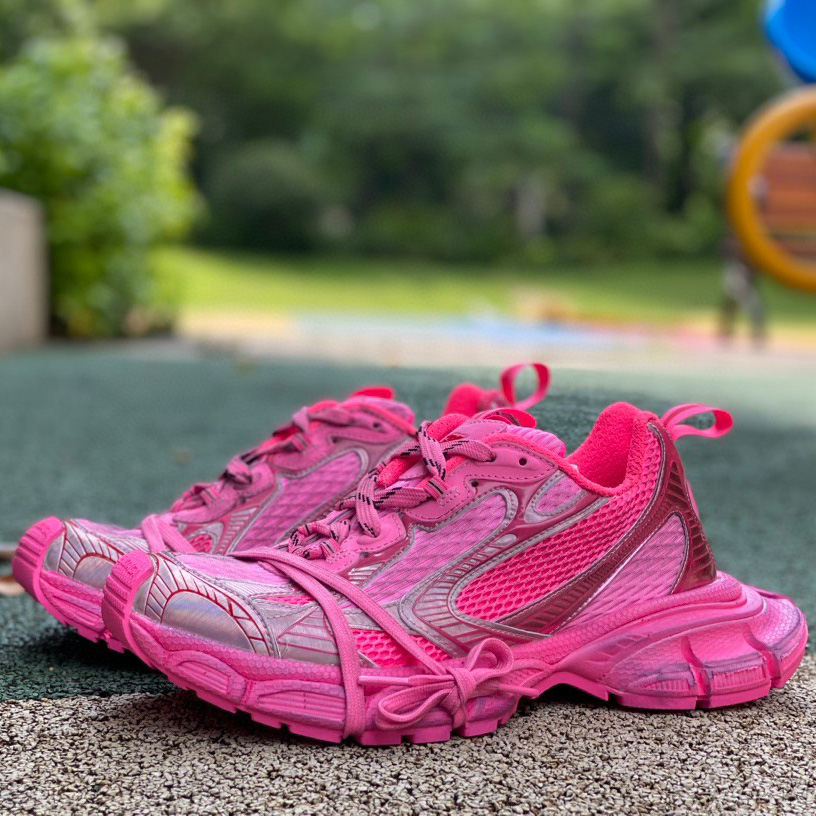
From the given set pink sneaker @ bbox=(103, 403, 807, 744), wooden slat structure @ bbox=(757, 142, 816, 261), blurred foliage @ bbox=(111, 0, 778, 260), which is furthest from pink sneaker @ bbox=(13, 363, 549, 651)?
blurred foliage @ bbox=(111, 0, 778, 260)

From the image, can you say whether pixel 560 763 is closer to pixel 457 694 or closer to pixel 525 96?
pixel 457 694

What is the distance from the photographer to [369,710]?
66cm

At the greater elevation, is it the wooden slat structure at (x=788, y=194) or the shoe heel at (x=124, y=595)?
the wooden slat structure at (x=788, y=194)

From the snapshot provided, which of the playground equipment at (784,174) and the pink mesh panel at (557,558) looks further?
the playground equipment at (784,174)

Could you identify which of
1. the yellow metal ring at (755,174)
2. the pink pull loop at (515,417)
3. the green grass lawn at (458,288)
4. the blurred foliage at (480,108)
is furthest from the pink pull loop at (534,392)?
the blurred foliage at (480,108)

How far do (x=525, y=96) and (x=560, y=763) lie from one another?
1712cm

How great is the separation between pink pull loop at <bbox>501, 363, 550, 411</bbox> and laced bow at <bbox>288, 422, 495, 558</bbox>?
195mm

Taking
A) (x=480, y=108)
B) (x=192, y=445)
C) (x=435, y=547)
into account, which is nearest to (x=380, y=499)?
(x=435, y=547)

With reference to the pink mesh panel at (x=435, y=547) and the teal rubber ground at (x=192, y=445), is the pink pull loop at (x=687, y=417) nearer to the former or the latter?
the teal rubber ground at (x=192, y=445)

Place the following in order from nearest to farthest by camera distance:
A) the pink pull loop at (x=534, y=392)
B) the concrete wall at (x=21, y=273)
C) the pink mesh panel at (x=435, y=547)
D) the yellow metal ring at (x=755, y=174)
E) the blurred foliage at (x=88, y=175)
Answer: the pink mesh panel at (x=435, y=547)
the pink pull loop at (x=534, y=392)
the yellow metal ring at (x=755, y=174)
the concrete wall at (x=21, y=273)
the blurred foliage at (x=88, y=175)

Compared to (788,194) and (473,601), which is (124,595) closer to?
(473,601)

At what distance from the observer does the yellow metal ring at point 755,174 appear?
2648 mm

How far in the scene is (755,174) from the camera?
2936 millimetres

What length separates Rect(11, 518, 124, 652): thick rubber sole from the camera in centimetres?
78
